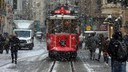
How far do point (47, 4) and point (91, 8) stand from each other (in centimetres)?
6898

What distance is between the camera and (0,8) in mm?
76750

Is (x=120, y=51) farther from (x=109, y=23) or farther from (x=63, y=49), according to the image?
(x=109, y=23)

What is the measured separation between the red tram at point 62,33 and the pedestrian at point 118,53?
1815cm

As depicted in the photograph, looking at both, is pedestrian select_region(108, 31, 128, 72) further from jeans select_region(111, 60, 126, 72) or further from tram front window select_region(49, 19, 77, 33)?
tram front window select_region(49, 19, 77, 33)

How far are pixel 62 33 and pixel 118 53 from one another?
1900 centimetres

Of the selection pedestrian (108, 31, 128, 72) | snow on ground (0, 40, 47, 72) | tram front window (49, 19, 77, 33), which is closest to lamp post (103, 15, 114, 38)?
snow on ground (0, 40, 47, 72)

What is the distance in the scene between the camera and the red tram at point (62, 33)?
32406 mm

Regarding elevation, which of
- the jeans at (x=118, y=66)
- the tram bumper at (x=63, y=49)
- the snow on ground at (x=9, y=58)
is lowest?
the snow on ground at (x=9, y=58)

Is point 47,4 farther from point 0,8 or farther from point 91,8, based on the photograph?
point 0,8

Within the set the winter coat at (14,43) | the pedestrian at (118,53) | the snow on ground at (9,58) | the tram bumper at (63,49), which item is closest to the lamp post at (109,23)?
the snow on ground at (9,58)

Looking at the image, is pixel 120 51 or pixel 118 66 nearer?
pixel 120 51

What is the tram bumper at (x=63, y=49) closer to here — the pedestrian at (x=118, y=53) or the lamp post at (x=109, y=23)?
the pedestrian at (x=118, y=53)

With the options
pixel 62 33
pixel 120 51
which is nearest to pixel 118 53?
pixel 120 51

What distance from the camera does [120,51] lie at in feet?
45.1
